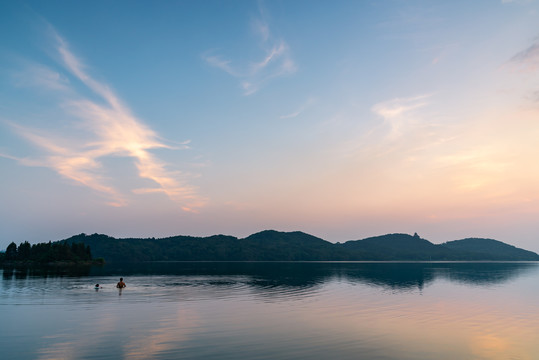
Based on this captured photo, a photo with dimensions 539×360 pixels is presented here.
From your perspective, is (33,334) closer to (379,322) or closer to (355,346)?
(355,346)

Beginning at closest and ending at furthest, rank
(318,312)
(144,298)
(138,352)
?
(138,352) < (318,312) < (144,298)

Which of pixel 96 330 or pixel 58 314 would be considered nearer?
pixel 96 330

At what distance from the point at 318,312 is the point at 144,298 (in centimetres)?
3480

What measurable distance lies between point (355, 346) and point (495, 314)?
36798 mm

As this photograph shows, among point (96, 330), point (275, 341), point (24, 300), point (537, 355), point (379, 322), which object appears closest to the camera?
point (537, 355)

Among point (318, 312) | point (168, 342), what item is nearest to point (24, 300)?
point (168, 342)

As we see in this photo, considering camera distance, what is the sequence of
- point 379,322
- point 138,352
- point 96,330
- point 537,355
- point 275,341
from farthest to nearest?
1. point 379,322
2. point 96,330
3. point 275,341
4. point 537,355
5. point 138,352

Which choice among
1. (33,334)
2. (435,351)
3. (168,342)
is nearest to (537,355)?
(435,351)

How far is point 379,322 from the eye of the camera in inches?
1900

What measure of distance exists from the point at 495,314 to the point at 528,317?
434 centimetres

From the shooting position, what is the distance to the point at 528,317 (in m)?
56.0

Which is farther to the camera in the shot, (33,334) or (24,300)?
(24,300)

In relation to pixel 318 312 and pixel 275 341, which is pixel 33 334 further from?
pixel 318 312

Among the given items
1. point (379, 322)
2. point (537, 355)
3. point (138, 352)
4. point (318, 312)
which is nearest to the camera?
point (138, 352)
